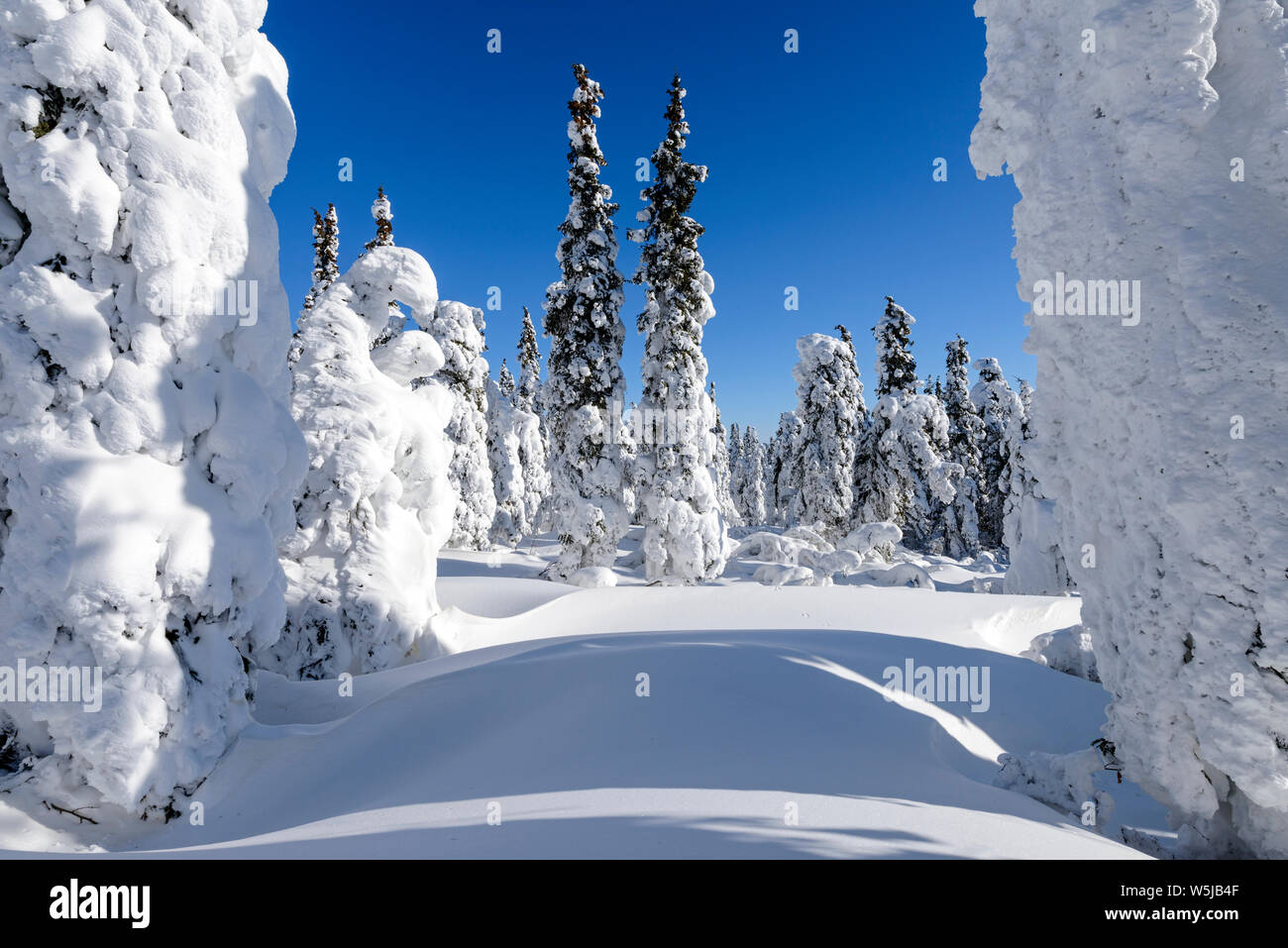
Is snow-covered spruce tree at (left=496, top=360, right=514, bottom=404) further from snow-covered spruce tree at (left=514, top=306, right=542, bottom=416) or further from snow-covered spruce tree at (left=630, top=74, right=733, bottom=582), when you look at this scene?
snow-covered spruce tree at (left=630, top=74, right=733, bottom=582)

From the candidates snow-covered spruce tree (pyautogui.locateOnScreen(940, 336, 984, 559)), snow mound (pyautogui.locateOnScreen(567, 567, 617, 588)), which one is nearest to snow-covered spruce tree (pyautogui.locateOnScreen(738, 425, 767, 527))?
snow-covered spruce tree (pyautogui.locateOnScreen(940, 336, 984, 559))

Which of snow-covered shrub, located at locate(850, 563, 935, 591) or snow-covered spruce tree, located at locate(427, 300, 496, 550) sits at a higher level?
snow-covered spruce tree, located at locate(427, 300, 496, 550)

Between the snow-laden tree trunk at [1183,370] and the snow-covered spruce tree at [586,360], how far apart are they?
41.1ft

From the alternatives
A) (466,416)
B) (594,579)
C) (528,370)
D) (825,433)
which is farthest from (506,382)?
(594,579)

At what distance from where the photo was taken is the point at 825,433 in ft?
88.0

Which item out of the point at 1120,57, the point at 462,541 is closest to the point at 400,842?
the point at 1120,57

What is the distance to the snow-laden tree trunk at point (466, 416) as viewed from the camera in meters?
21.0

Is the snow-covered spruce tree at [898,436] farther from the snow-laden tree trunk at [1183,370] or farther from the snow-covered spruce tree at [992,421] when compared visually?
the snow-laden tree trunk at [1183,370]

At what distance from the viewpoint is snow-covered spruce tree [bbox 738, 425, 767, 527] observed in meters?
61.3

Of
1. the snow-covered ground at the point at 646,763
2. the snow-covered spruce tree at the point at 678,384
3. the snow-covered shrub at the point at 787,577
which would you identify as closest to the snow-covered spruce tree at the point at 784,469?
the snow-covered shrub at the point at 787,577

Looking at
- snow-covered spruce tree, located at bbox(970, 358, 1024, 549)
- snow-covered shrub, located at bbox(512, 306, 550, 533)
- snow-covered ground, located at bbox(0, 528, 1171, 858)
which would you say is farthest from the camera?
snow-covered shrub, located at bbox(512, 306, 550, 533)

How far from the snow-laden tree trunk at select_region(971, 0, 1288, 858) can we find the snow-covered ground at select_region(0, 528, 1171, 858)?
89 cm

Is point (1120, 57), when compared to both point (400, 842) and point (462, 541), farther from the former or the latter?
point (462, 541)
